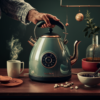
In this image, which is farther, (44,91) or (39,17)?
(39,17)

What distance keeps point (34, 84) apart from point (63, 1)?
0.94 m

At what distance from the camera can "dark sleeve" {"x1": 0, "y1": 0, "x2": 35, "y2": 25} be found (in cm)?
123

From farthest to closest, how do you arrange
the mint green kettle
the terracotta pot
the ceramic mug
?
the terracotta pot → the ceramic mug → the mint green kettle

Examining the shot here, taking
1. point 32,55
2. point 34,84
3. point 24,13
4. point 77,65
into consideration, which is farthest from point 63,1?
point 34,84

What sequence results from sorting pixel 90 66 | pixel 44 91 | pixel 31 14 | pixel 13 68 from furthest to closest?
pixel 31 14
pixel 90 66
pixel 13 68
pixel 44 91

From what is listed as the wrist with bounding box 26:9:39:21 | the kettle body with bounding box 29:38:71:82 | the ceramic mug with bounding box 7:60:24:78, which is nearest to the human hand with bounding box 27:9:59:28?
the wrist with bounding box 26:9:39:21

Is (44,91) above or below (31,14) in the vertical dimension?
below

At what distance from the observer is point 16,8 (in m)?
1.29

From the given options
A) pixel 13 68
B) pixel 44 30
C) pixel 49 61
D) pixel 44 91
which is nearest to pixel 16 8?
pixel 44 30

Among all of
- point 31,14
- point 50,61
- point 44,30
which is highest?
point 31,14

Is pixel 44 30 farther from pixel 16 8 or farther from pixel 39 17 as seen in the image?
pixel 39 17

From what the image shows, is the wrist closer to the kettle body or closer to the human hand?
the human hand

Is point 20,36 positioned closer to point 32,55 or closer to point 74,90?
point 32,55

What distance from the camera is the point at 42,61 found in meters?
0.81
